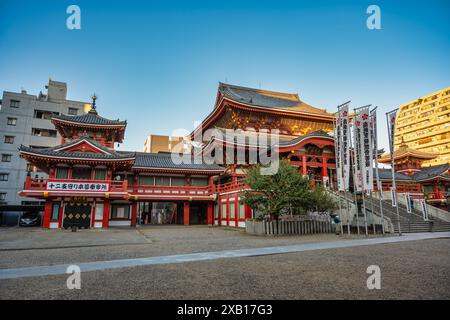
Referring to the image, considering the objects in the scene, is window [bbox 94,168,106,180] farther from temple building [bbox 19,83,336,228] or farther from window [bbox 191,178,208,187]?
window [bbox 191,178,208,187]

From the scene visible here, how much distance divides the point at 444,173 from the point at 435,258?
3360 centimetres

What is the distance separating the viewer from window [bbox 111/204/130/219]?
27.2 meters

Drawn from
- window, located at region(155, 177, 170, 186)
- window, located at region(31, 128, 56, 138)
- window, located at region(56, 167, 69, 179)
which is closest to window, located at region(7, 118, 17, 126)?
window, located at region(31, 128, 56, 138)

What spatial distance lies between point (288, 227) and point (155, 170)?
53.5 ft

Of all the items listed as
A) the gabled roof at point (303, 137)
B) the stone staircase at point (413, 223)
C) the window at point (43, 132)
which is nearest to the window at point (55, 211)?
the gabled roof at point (303, 137)

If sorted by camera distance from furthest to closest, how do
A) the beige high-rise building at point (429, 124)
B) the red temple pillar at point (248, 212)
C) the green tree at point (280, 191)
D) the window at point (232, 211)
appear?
the beige high-rise building at point (429, 124), the window at point (232, 211), the red temple pillar at point (248, 212), the green tree at point (280, 191)

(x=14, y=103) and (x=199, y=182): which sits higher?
(x=14, y=103)

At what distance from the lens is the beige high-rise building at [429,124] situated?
67.6 meters

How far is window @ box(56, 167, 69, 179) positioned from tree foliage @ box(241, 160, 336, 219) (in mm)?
17896

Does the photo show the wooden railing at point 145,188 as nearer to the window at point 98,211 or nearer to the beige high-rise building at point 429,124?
the window at point 98,211

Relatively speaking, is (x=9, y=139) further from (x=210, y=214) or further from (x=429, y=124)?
(x=429, y=124)

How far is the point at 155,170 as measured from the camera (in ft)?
91.7

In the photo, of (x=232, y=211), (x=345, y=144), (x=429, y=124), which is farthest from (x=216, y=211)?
(x=429, y=124)

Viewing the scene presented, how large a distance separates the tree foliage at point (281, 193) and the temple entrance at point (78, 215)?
15.5 m
